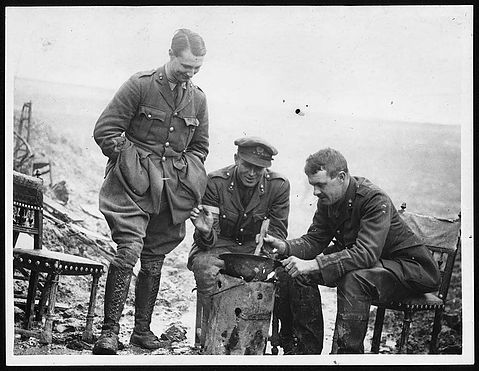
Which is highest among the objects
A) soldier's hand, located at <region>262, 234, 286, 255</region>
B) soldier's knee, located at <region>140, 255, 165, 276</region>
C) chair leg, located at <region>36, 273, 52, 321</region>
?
soldier's hand, located at <region>262, 234, 286, 255</region>

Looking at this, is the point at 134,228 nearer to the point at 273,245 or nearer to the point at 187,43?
the point at 273,245

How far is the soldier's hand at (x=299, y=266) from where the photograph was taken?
5.85m

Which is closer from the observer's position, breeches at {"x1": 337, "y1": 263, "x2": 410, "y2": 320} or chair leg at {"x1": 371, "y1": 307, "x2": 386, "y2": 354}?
breeches at {"x1": 337, "y1": 263, "x2": 410, "y2": 320}

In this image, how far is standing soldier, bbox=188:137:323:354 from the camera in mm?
5953

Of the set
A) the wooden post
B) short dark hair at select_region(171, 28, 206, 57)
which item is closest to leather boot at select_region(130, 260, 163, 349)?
the wooden post

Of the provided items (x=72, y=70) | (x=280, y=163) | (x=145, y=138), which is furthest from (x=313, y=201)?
(x=72, y=70)

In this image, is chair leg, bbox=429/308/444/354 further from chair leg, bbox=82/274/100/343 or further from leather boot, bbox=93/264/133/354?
chair leg, bbox=82/274/100/343

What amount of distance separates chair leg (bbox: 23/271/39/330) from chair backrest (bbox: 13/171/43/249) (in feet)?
0.76

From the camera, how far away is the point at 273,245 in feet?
19.7

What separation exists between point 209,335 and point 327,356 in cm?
89

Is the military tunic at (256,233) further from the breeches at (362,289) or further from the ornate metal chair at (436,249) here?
the ornate metal chair at (436,249)

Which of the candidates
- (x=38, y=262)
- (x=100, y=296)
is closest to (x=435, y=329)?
(x=100, y=296)

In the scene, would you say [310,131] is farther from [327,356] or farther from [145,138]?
[327,356]

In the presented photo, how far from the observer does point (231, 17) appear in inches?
240
